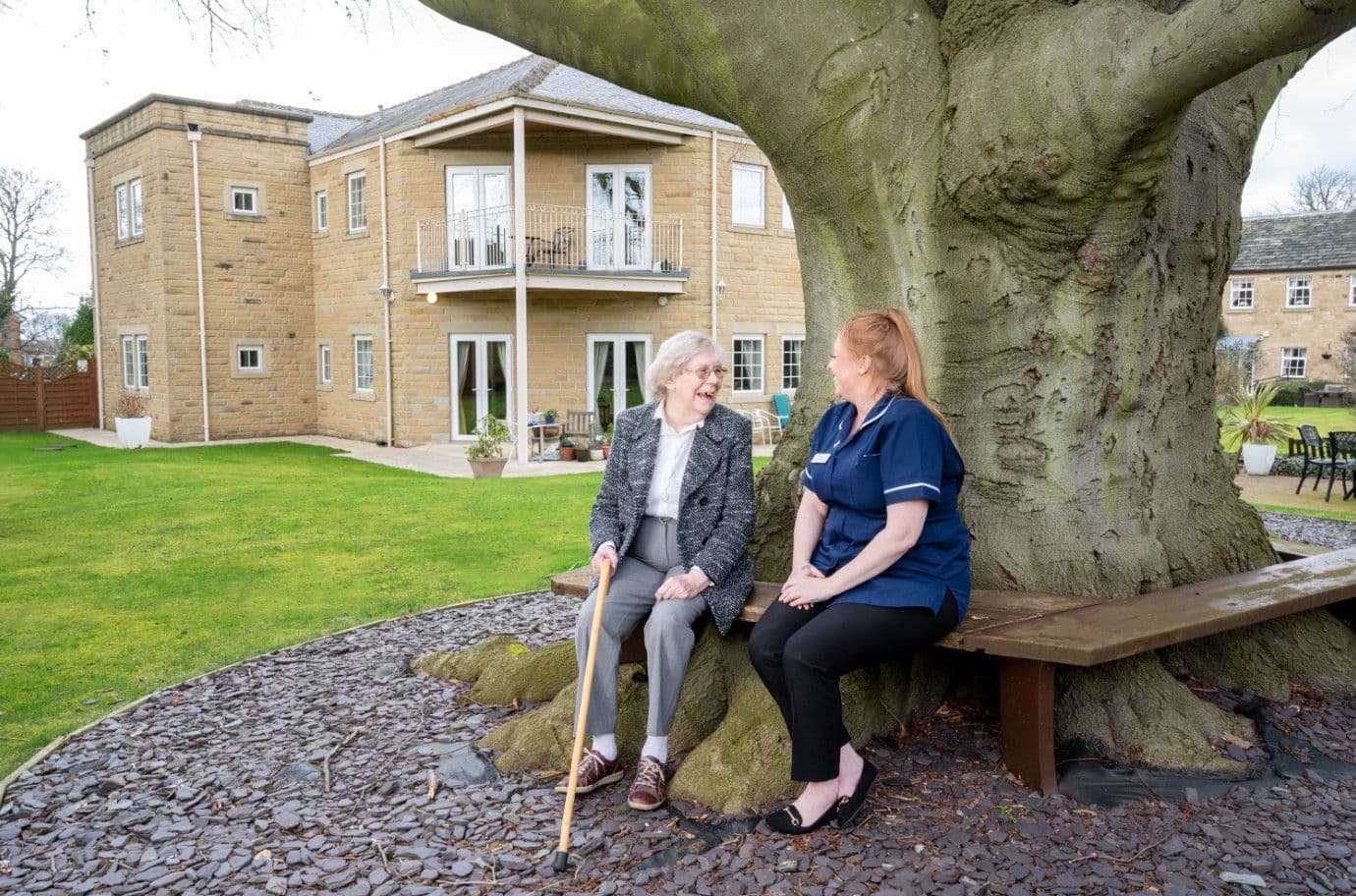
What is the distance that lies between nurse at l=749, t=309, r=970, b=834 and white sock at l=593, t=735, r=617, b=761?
658 millimetres

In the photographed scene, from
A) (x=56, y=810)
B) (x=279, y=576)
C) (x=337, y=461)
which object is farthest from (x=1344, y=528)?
(x=337, y=461)

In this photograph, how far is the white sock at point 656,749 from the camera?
3.63 meters

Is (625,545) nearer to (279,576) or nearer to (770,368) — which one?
(279,576)

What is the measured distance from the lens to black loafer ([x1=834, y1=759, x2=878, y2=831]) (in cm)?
323

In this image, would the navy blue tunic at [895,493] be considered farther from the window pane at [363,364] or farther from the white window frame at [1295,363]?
the white window frame at [1295,363]

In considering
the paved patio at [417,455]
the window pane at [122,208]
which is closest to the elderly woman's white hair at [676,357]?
the paved patio at [417,455]

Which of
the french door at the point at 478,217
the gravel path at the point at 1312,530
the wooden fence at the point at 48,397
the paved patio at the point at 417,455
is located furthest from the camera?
the wooden fence at the point at 48,397

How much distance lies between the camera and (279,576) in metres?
7.81

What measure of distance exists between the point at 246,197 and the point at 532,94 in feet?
29.8

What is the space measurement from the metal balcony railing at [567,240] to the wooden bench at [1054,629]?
16330 mm

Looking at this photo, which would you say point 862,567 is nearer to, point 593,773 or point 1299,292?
point 593,773

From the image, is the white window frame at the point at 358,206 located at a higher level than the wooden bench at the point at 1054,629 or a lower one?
higher

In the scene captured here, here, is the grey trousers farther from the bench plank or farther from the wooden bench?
the bench plank

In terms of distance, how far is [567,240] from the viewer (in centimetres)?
1988
